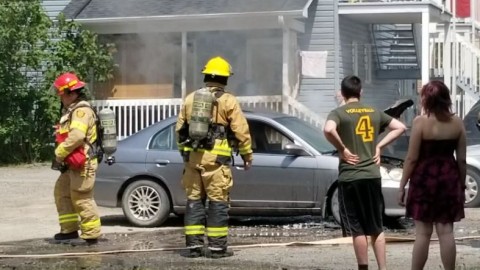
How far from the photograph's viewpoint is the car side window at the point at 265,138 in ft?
39.2

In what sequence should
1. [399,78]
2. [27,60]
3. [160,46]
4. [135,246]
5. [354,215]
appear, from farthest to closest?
1. [399,78]
2. [160,46]
3. [27,60]
4. [135,246]
5. [354,215]

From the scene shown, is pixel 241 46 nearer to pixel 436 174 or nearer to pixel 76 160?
pixel 76 160

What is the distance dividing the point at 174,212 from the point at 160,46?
11.8 m

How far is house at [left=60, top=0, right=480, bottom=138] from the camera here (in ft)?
73.0

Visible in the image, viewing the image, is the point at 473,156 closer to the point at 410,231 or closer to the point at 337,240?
the point at 410,231

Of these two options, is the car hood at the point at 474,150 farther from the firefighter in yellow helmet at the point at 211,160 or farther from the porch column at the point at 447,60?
the porch column at the point at 447,60

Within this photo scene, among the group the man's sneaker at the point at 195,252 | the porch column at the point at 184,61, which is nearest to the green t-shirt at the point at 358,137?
the man's sneaker at the point at 195,252

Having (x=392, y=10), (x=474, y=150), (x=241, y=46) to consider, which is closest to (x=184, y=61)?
(x=241, y=46)

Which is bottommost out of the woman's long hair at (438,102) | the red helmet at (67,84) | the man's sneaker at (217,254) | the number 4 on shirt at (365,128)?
the man's sneaker at (217,254)

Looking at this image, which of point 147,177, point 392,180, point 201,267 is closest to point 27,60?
point 147,177

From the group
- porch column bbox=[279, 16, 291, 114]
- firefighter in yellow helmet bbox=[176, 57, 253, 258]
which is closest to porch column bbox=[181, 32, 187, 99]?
porch column bbox=[279, 16, 291, 114]

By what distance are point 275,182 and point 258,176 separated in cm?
21

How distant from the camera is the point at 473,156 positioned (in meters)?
14.2

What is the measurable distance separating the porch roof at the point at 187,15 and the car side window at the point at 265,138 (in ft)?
32.2
